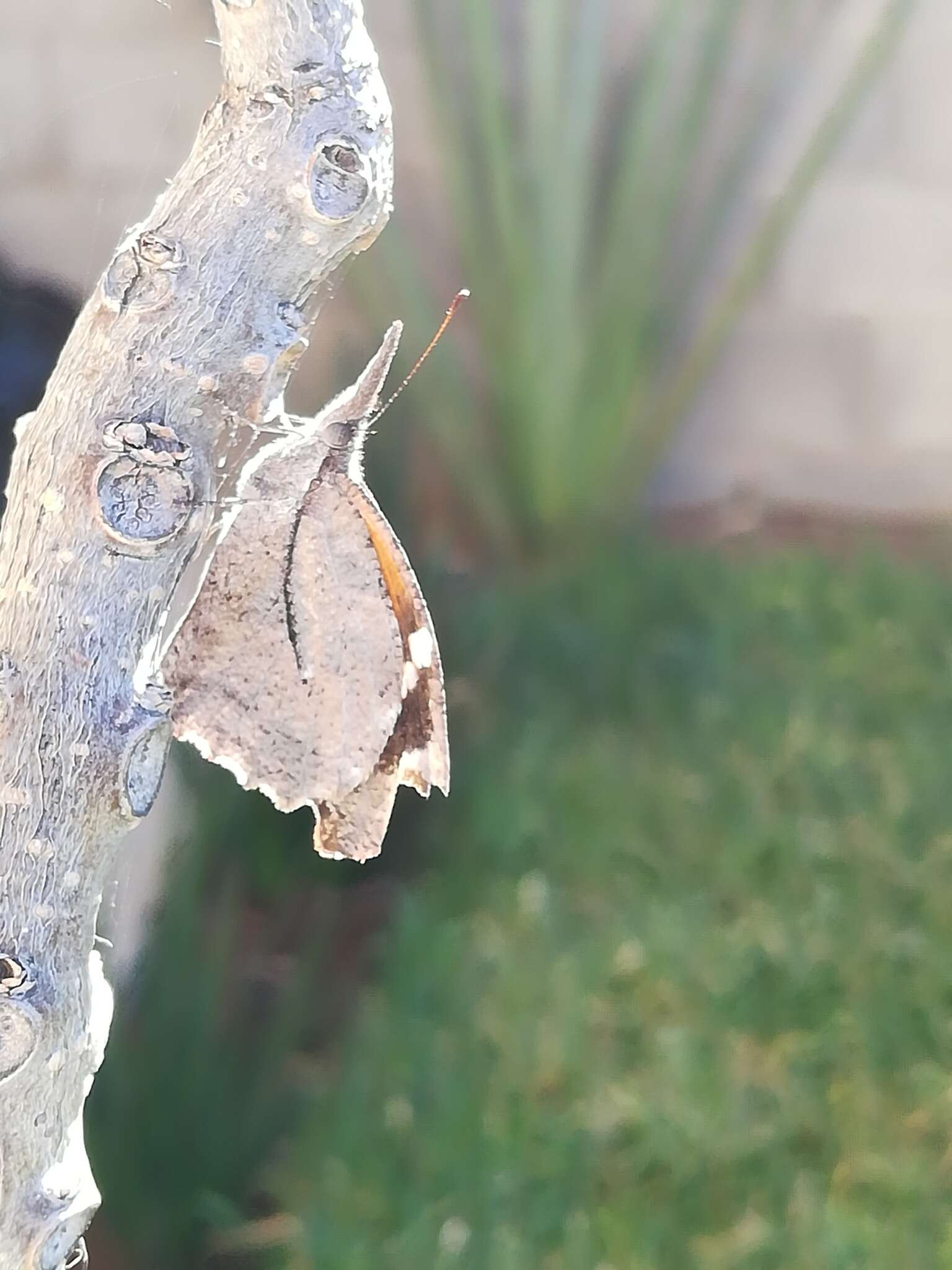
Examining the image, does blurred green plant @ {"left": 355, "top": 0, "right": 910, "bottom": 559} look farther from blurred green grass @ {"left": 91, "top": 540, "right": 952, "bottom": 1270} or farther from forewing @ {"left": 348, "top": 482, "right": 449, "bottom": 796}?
forewing @ {"left": 348, "top": 482, "right": 449, "bottom": 796}

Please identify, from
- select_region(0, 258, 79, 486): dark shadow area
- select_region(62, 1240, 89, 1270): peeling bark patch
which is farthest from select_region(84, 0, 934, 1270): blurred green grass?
select_region(62, 1240, 89, 1270): peeling bark patch

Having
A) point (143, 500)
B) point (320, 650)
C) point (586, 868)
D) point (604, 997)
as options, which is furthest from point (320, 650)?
point (586, 868)

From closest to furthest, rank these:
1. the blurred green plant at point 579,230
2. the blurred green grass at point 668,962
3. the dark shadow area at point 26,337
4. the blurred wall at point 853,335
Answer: the blurred green grass at point 668,962 → the dark shadow area at point 26,337 → the blurred green plant at point 579,230 → the blurred wall at point 853,335

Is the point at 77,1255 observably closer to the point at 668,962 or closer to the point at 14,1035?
the point at 14,1035

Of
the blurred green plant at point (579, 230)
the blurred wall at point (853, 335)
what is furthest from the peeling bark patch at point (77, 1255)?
the blurred wall at point (853, 335)

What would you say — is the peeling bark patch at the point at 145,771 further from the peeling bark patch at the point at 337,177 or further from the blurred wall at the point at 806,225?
the blurred wall at the point at 806,225
